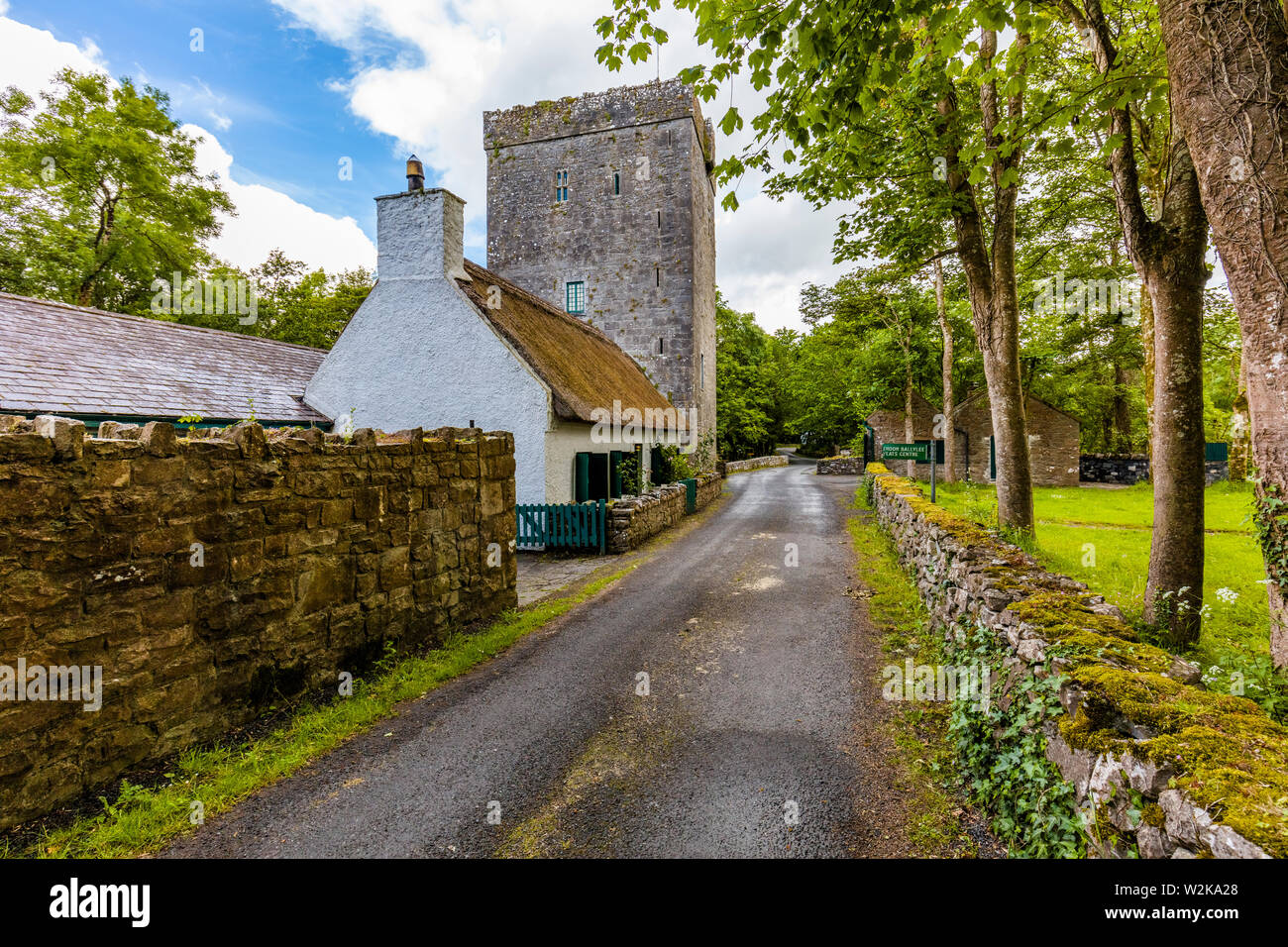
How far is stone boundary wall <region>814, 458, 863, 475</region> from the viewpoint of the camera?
104 ft

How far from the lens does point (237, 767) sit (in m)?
3.79

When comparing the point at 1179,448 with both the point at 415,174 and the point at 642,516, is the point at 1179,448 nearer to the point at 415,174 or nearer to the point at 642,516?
the point at 642,516

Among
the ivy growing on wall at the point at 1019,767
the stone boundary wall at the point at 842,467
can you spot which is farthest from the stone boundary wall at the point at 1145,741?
the stone boundary wall at the point at 842,467

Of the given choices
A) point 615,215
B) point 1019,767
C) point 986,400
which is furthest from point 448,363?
point 986,400

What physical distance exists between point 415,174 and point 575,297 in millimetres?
12679

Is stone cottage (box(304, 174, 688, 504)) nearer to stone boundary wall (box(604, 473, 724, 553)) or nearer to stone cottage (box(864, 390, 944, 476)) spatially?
stone boundary wall (box(604, 473, 724, 553))

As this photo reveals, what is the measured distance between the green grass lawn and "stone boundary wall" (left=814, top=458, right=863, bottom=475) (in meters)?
15.4

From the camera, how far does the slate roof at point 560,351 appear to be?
39.2 ft

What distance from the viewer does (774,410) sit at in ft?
171

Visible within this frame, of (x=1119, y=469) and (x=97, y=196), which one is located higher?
(x=97, y=196)
